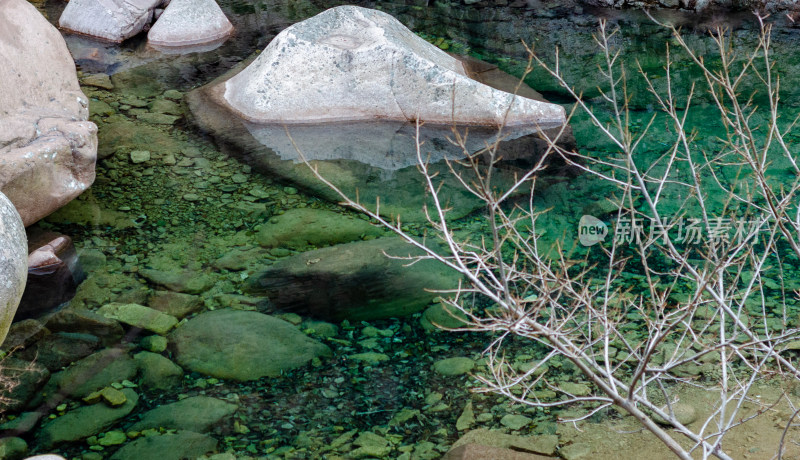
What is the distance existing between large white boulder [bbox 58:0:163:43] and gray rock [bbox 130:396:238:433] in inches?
259

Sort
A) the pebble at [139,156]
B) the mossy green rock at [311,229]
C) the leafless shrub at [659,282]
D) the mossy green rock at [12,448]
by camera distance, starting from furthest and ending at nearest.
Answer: the pebble at [139,156] → the mossy green rock at [311,229] → the mossy green rock at [12,448] → the leafless shrub at [659,282]

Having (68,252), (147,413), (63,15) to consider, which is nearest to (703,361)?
(147,413)

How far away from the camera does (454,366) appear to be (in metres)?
4.18

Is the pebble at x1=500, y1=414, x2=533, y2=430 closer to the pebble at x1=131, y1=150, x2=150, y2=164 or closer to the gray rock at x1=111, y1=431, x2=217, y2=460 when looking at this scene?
the gray rock at x1=111, y1=431, x2=217, y2=460

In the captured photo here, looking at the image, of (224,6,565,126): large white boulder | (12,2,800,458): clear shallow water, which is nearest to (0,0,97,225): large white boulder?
(12,2,800,458): clear shallow water

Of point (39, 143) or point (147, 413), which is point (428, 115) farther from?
point (147, 413)

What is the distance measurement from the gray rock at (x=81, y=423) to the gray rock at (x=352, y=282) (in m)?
1.19

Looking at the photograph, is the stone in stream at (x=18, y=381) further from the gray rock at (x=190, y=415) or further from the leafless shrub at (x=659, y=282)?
the leafless shrub at (x=659, y=282)

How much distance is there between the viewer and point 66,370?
13.5 ft

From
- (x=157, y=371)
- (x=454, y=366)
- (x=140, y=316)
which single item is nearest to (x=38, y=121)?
(x=140, y=316)

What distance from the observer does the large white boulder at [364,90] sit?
281 inches

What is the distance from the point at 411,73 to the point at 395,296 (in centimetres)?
310

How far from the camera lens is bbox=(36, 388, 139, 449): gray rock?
144 inches
